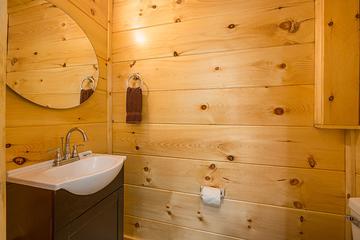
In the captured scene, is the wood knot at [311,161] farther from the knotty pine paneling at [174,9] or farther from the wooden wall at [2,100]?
the wooden wall at [2,100]

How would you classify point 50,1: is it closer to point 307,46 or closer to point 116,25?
point 116,25

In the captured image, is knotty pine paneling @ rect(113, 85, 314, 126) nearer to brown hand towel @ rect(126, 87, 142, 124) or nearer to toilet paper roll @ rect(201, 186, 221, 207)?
brown hand towel @ rect(126, 87, 142, 124)

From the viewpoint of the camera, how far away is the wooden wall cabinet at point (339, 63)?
1021 millimetres

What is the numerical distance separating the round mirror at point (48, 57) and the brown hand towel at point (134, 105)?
279 mm

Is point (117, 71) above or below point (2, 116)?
above

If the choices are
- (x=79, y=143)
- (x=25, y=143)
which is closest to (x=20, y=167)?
(x=25, y=143)

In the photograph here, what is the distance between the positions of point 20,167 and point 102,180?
0.43 meters

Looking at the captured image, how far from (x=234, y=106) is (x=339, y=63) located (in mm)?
604

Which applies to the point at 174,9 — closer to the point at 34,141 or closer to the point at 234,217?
the point at 34,141

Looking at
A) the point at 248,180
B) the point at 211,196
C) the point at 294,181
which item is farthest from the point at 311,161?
the point at 211,196

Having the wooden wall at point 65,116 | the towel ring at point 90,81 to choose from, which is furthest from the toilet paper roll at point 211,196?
the towel ring at point 90,81

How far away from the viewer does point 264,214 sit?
1238 mm

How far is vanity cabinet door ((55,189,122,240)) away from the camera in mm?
817

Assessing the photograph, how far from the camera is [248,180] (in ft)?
4.15
